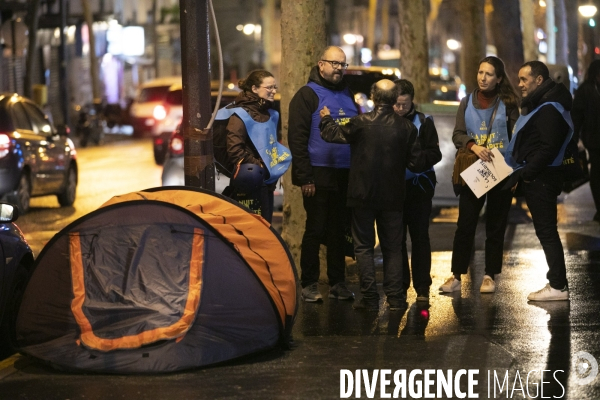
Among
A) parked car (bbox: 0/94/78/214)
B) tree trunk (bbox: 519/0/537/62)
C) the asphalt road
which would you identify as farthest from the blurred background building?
the asphalt road

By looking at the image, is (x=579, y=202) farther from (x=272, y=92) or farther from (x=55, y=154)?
(x=272, y=92)

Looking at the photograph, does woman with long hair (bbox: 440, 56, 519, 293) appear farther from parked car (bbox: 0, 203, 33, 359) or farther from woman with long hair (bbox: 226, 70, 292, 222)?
parked car (bbox: 0, 203, 33, 359)

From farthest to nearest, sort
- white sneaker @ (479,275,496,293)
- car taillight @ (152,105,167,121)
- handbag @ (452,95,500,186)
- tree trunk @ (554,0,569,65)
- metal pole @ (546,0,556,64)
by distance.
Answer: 1. metal pole @ (546,0,556,64)
2. tree trunk @ (554,0,569,65)
3. car taillight @ (152,105,167,121)
4. white sneaker @ (479,275,496,293)
5. handbag @ (452,95,500,186)

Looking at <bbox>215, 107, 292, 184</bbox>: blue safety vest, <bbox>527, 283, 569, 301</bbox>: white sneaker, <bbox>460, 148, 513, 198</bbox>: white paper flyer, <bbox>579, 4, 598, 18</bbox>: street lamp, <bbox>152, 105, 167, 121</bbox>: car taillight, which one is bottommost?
<bbox>152, 105, 167, 121</bbox>: car taillight

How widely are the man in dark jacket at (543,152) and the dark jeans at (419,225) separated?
70 cm

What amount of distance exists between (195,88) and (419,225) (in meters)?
2.26

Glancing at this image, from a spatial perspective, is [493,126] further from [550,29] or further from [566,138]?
[550,29]

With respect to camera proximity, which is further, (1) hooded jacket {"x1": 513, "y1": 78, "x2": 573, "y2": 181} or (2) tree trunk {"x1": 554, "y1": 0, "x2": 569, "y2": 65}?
(2) tree trunk {"x1": 554, "y1": 0, "x2": 569, "y2": 65}

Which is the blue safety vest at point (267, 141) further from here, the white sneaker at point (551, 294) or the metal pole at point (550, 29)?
the metal pole at point (550, 29)

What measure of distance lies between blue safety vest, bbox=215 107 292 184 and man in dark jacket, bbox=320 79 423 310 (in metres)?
0.46

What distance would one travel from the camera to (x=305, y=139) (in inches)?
337

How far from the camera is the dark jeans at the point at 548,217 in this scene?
871cm

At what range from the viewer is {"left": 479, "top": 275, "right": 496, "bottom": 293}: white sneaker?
30.4 ft

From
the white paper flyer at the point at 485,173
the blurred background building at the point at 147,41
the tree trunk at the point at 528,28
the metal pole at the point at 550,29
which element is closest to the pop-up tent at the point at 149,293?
the white paper flyer at the point at 485,173
